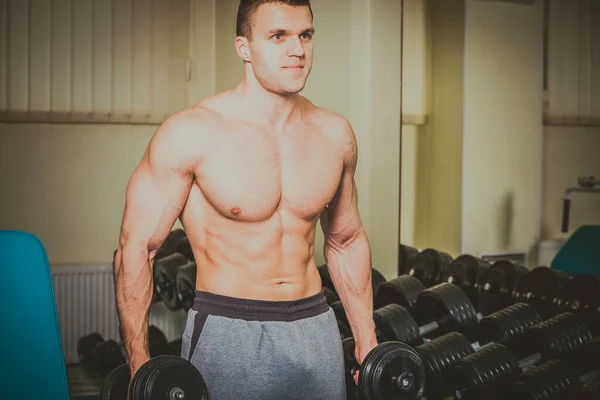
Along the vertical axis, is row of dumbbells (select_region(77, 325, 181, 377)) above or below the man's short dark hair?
below

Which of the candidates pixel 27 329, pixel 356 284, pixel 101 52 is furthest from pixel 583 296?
pixel 101 52

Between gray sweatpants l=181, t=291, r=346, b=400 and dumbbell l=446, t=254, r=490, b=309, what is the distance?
2.16 m

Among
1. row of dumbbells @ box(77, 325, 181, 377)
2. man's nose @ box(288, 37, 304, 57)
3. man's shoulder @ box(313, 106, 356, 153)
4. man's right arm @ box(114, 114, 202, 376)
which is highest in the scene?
man's nose @ box(288, 37, 304, 57)

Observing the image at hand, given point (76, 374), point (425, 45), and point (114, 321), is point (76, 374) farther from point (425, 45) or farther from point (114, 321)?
point (425, 45)

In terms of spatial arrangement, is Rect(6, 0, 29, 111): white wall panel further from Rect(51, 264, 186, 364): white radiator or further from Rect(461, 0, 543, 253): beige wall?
Rect(461, 0, 543, 253): beige wall

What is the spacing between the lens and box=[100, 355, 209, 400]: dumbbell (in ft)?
4.40

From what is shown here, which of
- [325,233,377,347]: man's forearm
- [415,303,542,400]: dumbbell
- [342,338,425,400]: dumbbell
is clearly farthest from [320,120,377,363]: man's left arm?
[415,303,542,400]: dumbbell

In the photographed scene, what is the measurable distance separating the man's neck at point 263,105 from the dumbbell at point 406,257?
7.77ft

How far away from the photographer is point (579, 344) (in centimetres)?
279

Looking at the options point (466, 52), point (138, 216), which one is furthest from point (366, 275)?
point (466, 52)

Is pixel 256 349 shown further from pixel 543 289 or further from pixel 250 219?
pixel 543 289

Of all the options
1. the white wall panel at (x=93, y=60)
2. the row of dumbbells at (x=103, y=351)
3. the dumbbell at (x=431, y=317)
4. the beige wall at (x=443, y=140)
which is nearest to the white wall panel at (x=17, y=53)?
the white wall panel at (x=93, y=60)

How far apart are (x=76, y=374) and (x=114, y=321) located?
36 centimetres

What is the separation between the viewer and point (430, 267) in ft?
12.2
